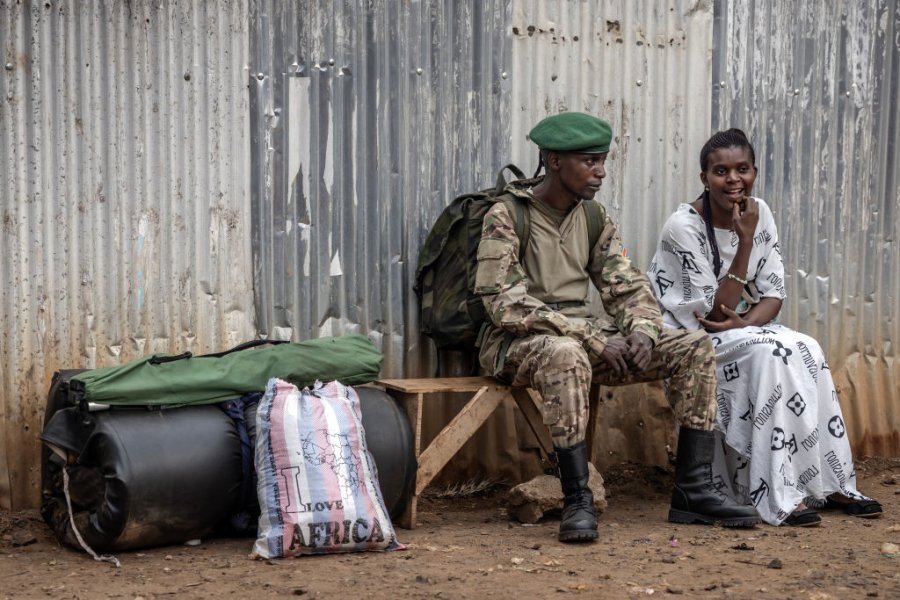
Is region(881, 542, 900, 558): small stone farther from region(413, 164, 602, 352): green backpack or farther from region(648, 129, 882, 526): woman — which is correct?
region(413, 164, 602, 352): green backpack

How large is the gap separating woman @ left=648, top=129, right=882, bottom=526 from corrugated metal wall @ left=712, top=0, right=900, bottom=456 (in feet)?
2.02

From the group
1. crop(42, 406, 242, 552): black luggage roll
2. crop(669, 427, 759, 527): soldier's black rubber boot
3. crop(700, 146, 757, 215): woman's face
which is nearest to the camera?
crop(42, 406, 242, 552): black luggage roll

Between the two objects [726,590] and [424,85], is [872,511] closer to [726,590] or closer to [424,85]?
[726,590]

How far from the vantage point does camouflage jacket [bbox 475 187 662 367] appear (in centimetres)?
494

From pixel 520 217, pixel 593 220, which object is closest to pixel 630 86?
pixel 593 220

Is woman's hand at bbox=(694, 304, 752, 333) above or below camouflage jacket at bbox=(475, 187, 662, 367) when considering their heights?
below

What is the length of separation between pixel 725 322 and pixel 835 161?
140 cm

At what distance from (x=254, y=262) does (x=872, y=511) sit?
3.03 metres

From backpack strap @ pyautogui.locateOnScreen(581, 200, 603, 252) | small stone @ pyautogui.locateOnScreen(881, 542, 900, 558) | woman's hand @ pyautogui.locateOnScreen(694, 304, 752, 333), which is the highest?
backpack strap @ pyautogui.locateOnScreen(581, 200, 603, 252)

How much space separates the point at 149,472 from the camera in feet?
13.8

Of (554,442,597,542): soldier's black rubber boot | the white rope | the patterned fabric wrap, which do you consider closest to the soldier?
(554,442,597,542): soldier's black rubber boot

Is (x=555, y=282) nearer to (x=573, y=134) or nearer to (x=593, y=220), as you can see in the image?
(x=593, y=220)

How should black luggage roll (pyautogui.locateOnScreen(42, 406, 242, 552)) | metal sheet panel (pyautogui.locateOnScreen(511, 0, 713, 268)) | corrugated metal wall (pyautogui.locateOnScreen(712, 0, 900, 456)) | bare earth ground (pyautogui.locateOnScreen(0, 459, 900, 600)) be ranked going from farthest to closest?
corrugated metal wall (pyautogui.locateOnScreen(712, 0, 900, 456))
metal sheet panel (pyautogui.locateOnScreen(511, 0, 713, 268))
black luggage roll (pyautogui.locateOnScreen(42, 406, 242, 552))
bare earth ground (pyautogui.locateOnScreen(0, 459, 900, 600))

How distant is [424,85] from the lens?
5496mm
